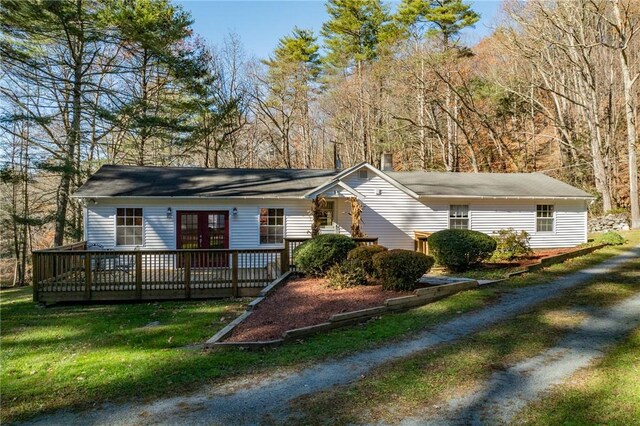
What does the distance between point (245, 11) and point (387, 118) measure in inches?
587

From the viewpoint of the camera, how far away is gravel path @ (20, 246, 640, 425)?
425 centimetres

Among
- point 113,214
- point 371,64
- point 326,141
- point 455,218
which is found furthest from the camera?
point 326,141

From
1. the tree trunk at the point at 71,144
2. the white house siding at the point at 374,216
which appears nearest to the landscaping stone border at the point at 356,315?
the white house siding at the point at 374,216

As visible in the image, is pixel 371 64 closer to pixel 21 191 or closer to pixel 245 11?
pixel 245 11

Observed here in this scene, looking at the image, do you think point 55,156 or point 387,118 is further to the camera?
point 387,118

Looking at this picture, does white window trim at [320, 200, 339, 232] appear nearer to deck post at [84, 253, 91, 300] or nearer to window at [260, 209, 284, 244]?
window at [260, 209, 284, 244]

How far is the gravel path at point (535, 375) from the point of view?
160 inches

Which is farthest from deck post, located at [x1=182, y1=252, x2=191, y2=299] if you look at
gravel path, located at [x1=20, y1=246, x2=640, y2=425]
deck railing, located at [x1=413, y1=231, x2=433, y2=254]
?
deck railing, located at [x1=413, y1=231, x2=433, y2=254]

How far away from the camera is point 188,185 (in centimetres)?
1550

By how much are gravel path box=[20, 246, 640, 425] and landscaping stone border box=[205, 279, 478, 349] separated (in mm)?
1319

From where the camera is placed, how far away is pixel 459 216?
17125 mm

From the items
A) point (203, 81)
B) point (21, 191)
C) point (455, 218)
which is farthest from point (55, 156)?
point (455, 218)

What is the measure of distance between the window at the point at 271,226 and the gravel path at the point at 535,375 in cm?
1038

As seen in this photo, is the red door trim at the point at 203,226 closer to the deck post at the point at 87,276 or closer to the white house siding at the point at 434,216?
the deck post at the point at 87,276
